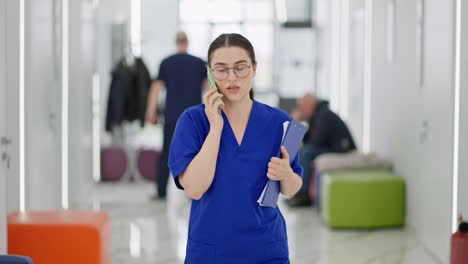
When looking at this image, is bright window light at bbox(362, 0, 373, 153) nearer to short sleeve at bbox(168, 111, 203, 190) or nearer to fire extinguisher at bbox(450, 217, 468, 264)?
fire extinguisher at bbox(450, 217, 468, 264)

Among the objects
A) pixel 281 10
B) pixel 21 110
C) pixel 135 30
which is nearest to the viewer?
pixel 21 110

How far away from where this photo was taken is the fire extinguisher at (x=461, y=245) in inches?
181

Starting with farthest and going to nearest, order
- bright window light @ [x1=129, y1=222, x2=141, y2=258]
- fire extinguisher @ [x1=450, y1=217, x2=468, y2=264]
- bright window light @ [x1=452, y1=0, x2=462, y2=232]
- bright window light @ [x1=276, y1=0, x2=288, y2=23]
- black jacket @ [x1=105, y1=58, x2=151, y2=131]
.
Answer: bright window light @ [x1=276, y1=0, x2=288, y2=23], black jacket @ [x1=105, y1=58, x2=151, y2=131], bright window light @ [x1=129, y1=222, x2=141, y2=258], bright window light @ [x1=452, y1=0, x2=462, y2=232], fire extinguisher @ [x1=450, y1=217, x2=468, y2=264]

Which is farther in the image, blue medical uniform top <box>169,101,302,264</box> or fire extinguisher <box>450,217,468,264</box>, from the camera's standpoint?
fire extinguisher <box>450,217,468,264</box>

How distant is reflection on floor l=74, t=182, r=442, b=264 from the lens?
6.15 metres

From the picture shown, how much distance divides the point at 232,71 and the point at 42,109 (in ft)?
13.4

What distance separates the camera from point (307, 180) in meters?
8.99

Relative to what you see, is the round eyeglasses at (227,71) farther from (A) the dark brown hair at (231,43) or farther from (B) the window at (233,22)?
(B) the window at (233,22)

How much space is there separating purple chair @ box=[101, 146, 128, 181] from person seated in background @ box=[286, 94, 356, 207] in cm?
272

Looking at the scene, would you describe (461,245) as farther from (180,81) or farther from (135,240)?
(180,81)

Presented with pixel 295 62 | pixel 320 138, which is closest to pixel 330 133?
pixel 320 138

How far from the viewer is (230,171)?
8.52ft

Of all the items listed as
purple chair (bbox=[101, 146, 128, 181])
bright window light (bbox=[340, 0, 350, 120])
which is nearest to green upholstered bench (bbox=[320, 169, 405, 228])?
bright window light (bbox=[340, 0, 350, 120])

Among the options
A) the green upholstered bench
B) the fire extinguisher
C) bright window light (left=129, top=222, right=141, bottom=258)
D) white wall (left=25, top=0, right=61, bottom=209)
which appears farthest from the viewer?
the green upholstered bench
